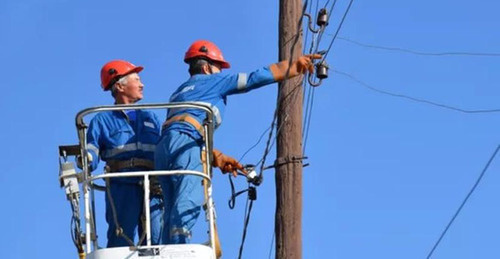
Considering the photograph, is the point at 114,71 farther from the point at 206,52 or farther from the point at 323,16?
the point at 323,16

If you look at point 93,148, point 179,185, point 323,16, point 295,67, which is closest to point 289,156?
point 295,67

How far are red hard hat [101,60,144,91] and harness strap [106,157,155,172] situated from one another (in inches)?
28.0

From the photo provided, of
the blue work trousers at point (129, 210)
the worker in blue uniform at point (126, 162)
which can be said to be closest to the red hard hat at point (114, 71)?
the worker in blue uniform at point (126, 162)

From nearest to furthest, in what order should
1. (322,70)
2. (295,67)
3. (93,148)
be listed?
(93,148) < (295,67) < (322,70)

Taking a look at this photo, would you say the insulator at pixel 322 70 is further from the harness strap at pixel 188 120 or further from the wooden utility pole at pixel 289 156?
the harness strap at pixel 188 120

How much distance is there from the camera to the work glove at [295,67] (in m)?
10.3

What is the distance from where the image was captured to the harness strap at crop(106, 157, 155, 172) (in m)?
10.2

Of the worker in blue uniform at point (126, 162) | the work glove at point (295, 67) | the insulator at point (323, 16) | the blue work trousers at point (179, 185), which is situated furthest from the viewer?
the insulator at point (323, 16)

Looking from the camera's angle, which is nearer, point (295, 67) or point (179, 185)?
point (179, 185)

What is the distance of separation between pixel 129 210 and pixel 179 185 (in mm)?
843

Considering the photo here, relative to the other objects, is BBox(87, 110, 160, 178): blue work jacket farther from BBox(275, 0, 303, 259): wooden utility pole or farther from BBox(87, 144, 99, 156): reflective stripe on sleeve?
BBox(275, 0, 303, 259): wooden utility pole

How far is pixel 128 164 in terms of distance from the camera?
10.2m

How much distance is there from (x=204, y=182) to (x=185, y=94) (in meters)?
0.86

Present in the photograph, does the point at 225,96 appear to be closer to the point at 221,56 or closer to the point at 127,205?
the point at 221,56
